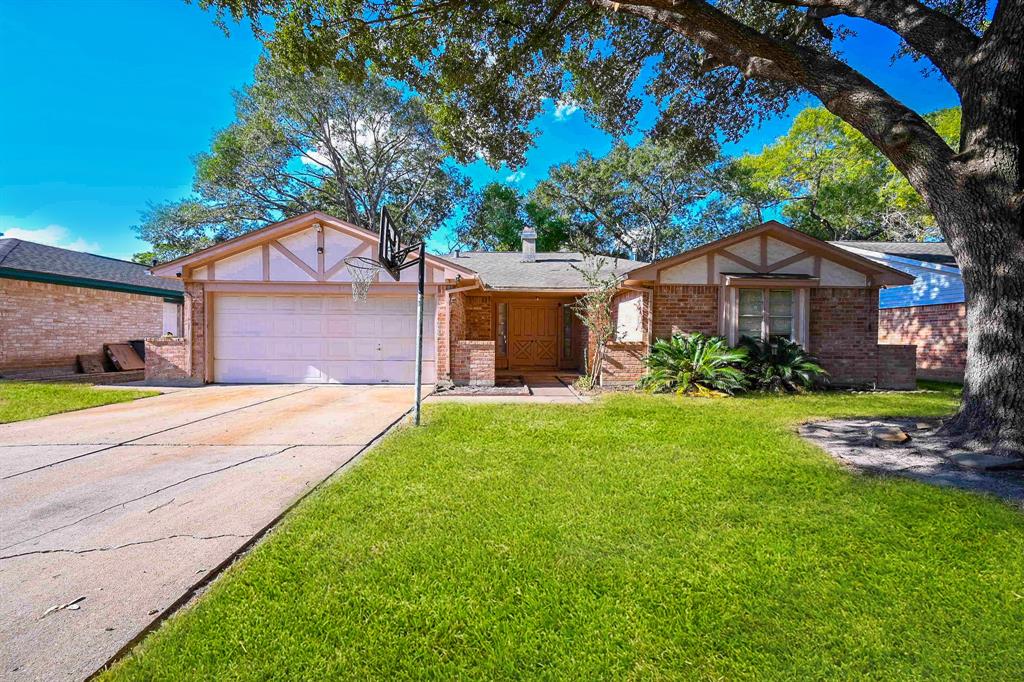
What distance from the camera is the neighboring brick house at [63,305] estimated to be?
443 inches

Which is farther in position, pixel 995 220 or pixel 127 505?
pixel 995 220

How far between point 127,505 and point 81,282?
1323cm

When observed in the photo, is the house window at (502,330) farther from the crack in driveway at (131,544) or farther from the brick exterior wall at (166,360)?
the crack in driveway at (131,544)

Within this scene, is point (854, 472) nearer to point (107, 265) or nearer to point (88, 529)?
point (88, 529)

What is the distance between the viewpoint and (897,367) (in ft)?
31.9

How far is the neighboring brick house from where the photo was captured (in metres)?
11.3

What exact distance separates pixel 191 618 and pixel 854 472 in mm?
5251

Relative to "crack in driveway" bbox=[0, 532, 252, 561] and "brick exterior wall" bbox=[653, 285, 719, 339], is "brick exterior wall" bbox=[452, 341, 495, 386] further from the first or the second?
"crack in driveway" bbox=[0, 532, 252, 561]

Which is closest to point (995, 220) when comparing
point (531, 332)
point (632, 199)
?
point (531, 332)

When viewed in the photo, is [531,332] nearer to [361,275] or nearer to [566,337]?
[566,337]

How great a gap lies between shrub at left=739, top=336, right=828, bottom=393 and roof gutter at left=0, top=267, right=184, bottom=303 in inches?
692

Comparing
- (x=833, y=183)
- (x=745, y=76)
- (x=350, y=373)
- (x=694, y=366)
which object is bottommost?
(x=350, y=373)

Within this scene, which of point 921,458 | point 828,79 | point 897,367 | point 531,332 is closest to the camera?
point 921,458

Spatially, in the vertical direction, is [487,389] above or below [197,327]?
below
